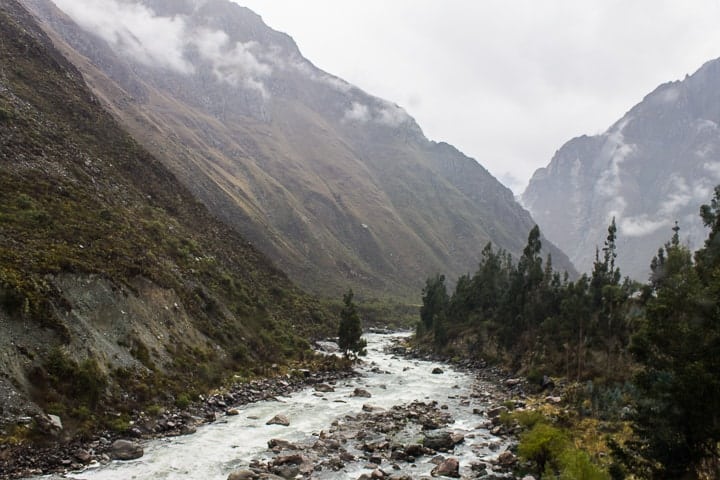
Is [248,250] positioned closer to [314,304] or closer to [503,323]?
[314,304]

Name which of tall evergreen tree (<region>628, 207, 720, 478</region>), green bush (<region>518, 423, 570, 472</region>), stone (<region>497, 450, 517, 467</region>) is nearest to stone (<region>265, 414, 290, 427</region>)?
stone (<region>497, 450, 517, 467</region>)

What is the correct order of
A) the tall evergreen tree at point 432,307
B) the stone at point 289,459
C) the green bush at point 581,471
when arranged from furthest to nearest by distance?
the tall evergreen tree at point 432,307
the stone at point 289,459
the green bush at point 581,471

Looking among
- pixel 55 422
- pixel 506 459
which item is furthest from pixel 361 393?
pixel 55 422

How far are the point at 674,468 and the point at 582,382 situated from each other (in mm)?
31169

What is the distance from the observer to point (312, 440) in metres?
32.9

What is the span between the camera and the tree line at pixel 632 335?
19484 millimetres

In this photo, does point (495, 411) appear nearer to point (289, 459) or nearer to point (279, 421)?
point (279, 421)

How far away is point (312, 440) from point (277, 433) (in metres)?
2.74

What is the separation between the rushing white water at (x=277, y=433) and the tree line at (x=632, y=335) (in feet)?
35.3

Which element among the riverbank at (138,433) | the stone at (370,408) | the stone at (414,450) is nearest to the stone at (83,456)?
the riverbank at (138,433)

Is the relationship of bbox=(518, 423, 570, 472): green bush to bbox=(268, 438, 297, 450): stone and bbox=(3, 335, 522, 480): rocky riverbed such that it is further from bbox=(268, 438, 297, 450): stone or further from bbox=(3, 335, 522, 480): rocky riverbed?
bbox=(268, 438, 297, 450): stone

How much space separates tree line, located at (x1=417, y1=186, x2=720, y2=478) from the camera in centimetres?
1948

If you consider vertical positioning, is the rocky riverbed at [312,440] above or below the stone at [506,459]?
below

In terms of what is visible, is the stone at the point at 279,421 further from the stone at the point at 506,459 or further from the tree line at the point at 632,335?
the tree line at the point at 632,335
